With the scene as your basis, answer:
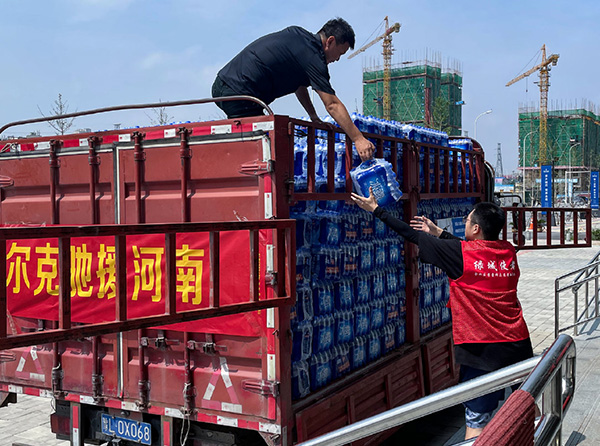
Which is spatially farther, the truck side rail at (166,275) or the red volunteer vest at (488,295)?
the red volunteer vest at (488,295)

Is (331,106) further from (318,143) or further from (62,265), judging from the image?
(62,265)

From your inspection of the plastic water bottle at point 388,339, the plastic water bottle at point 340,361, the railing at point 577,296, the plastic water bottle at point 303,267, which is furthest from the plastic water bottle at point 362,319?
the railing at point 577,296

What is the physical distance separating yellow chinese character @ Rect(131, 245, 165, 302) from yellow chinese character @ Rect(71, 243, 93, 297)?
1.44ft

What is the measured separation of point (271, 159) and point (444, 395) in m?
2.05

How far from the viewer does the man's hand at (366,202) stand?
4711 mm

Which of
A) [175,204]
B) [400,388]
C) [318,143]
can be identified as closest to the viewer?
[175,204]

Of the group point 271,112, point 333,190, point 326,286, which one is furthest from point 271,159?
point 326,286

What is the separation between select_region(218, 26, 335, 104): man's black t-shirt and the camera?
4.76 metres

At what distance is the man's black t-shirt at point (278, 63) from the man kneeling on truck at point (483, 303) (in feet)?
5.09

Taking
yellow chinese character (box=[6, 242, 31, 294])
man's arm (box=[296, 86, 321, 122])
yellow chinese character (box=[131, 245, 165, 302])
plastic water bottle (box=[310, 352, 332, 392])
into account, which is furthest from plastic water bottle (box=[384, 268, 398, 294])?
yellow chinese character (box=[6, 242, 31, 294])

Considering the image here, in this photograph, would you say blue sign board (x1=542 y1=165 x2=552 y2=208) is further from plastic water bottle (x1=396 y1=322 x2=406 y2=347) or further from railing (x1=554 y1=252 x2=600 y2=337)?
plastic water bottle (x1=396 y1=322 x2=406 y2=347)

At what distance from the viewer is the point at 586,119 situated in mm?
121438

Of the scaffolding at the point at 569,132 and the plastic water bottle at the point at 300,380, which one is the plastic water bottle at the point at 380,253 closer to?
the plastic water bottle at the point at 300,380

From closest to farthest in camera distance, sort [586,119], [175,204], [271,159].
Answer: [271,159] → [175,204] → [586,119]
